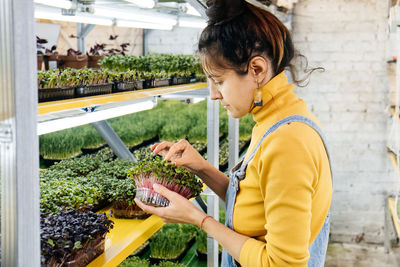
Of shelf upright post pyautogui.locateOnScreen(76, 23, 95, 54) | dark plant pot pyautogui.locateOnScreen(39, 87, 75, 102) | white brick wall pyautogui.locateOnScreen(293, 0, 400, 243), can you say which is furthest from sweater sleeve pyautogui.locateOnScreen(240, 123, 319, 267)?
white brick wall pyautogui.locateOnScreen(293, 0, 400, 243)

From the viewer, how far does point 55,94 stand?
5.31 ft

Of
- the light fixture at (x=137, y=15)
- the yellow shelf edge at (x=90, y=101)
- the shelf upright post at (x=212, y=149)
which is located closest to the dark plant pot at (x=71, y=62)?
the light fixture at (x=137, y=15)

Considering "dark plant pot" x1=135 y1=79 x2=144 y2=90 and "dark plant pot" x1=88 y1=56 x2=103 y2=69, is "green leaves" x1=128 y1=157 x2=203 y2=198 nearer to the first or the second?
"dark plant pot" x1=135 y1=79 x2=144 y2=90

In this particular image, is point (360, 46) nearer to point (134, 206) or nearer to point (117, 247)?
point (134, 206)

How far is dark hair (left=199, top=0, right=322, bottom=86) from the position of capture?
4.63 feet

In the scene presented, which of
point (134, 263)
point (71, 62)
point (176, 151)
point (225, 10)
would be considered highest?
point (225, 10)

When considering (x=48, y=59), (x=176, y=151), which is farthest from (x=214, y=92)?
(x=48, y=59)

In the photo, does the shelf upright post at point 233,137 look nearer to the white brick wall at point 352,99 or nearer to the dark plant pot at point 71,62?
the dark plant pot at point 71,62

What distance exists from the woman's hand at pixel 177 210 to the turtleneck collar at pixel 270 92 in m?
0.37

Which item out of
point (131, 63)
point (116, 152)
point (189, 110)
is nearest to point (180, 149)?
point (131, 63)

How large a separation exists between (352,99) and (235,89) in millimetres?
4054

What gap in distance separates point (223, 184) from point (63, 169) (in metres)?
1.07

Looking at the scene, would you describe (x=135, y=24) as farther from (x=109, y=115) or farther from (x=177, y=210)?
(x=177, y=210)

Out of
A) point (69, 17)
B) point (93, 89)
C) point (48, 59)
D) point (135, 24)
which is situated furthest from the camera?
point (135, 24)
